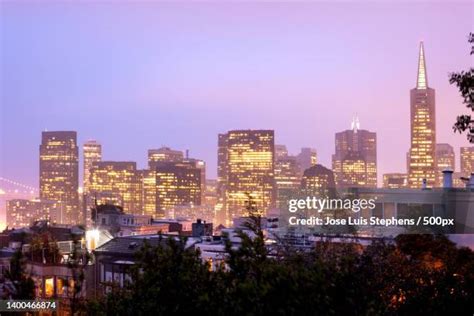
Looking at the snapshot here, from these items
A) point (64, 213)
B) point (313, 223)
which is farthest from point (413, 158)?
point (313, 223)

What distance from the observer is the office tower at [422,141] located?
17215 centimetres

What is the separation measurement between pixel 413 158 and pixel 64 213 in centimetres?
7660

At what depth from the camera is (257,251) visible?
36.4 ft

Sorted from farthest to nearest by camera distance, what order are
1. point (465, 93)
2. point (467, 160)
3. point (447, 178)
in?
1. point (467, 160)
2. point (447, 178)
3. point (465, 93)

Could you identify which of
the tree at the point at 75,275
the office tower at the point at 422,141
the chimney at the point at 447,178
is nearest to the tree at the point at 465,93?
the tree at the point at 75,275

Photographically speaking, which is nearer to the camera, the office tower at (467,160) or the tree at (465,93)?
the tree at (465,93)

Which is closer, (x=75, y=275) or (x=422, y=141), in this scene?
(x=75, y=275)

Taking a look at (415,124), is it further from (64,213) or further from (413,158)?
(64,213)

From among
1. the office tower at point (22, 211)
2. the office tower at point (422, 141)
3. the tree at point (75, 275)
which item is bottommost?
the office tower at point (22, 211)

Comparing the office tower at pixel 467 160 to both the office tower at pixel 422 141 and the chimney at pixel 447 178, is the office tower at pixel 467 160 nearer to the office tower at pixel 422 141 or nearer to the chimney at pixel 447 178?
the office tower at pixel 422 141

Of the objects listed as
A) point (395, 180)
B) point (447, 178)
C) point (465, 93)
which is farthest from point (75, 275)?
point (395, 180)

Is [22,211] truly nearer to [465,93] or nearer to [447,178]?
[447,178]

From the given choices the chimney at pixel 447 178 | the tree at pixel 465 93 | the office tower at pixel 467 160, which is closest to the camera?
the tree at pixel 465 93

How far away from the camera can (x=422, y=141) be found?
185000 millimetres
